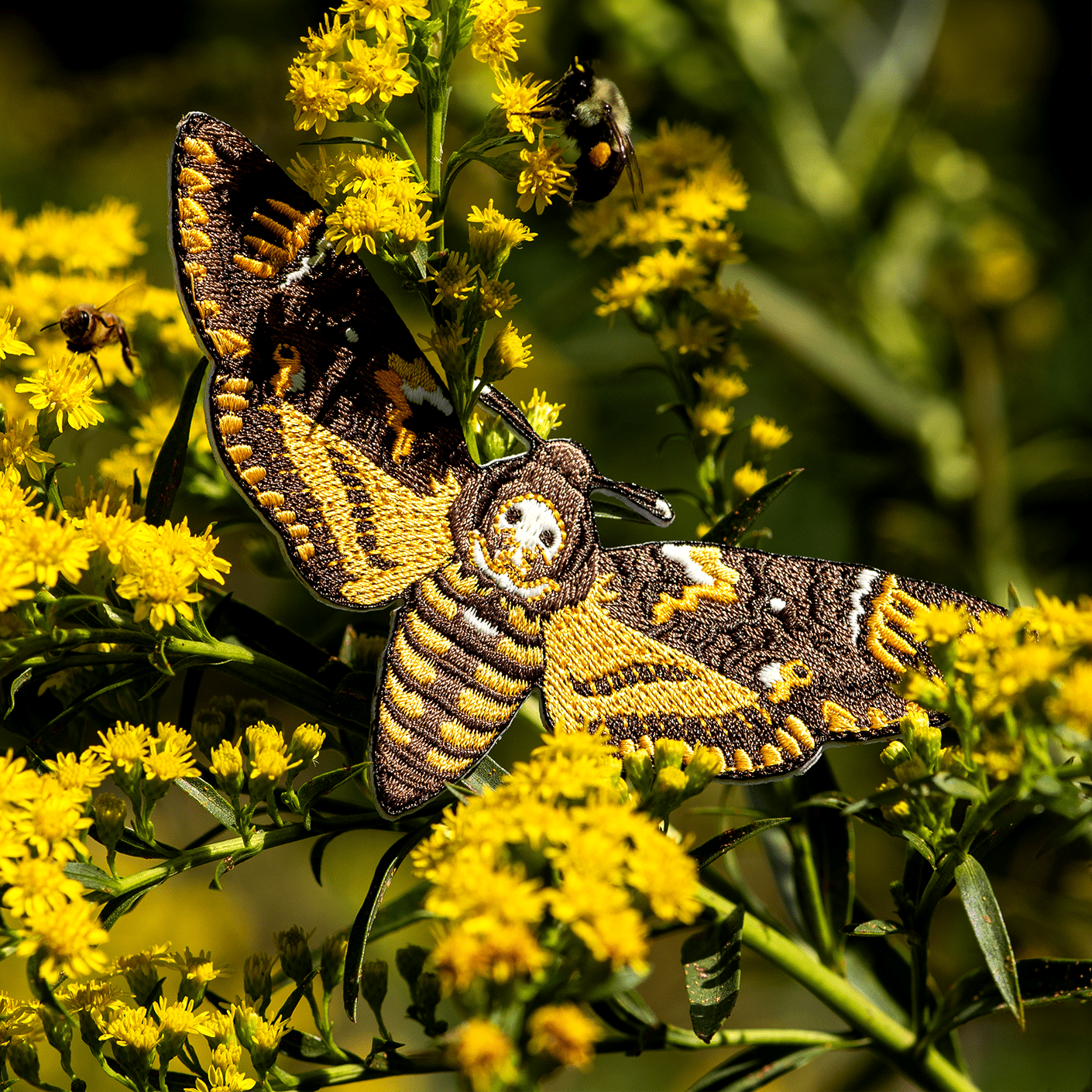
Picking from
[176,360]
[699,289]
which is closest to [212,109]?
[176,360]

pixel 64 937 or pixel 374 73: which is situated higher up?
pixel 374 73

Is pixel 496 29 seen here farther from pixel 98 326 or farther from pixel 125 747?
pixel 125 747

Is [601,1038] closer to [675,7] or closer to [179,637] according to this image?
[179,637]

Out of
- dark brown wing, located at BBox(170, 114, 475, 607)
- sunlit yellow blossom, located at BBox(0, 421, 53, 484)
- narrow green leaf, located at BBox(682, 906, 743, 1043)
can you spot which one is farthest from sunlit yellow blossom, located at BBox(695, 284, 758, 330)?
sunlit yellow blossom, located at BBox(0, 421, 53, 484)

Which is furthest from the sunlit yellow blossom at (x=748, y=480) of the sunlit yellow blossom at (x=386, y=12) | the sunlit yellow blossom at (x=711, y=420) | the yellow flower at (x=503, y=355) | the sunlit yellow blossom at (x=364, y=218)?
the sunlit yellow blossom at (x=386, y=12)

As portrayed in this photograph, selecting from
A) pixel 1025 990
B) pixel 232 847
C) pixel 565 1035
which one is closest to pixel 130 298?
pixel 232 847

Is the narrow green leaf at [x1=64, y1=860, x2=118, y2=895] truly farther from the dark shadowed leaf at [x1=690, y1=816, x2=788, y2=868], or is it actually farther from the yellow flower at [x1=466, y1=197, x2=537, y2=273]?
the yellow flower at [x1=466, y1=197, x2=537, y2=273]
